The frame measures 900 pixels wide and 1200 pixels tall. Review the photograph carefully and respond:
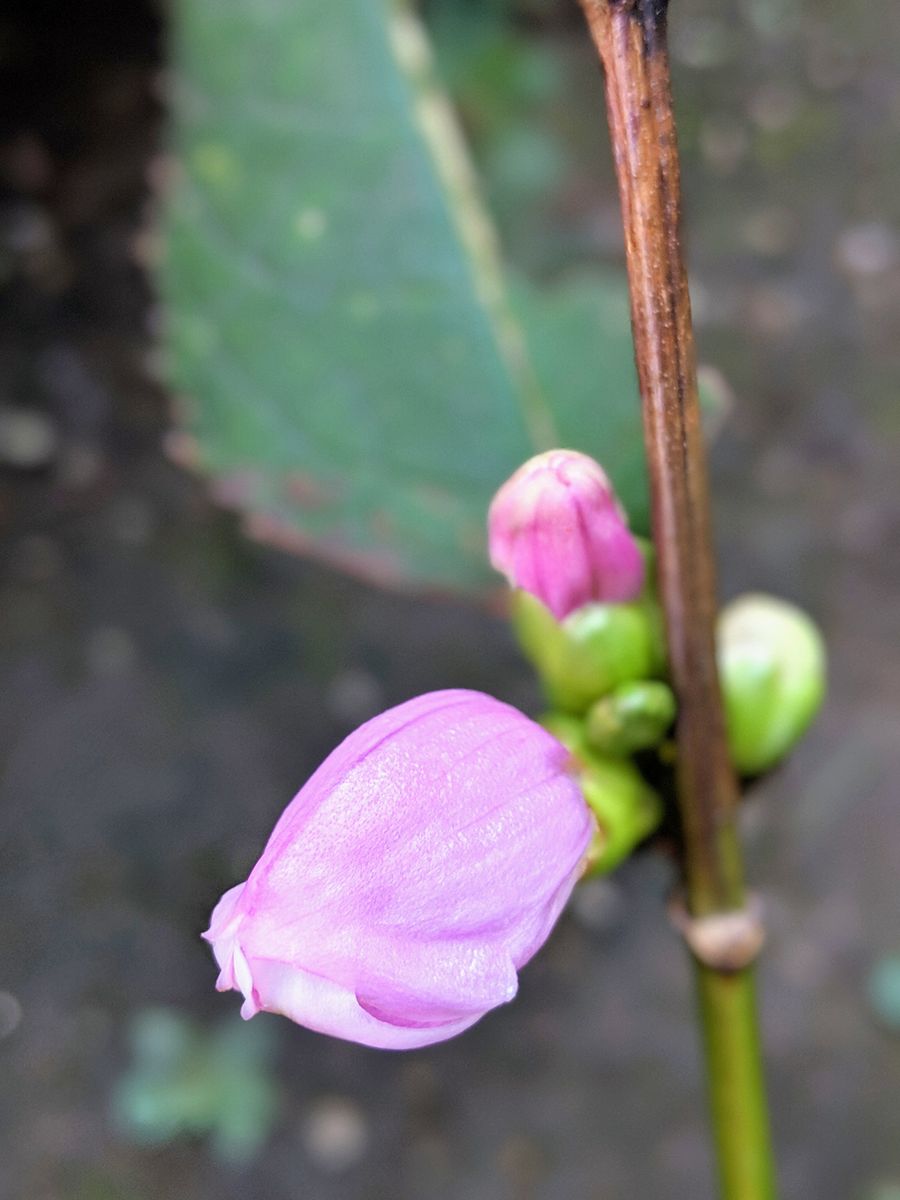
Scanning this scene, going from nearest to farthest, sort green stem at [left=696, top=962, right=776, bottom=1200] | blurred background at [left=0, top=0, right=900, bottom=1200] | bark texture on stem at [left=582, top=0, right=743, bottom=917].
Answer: bark texture on stem at [left=582, top=0, right=743, bottom=917], green stem at [left=696, top=962, right=776, bottom=1200], blurred background at [left=0, top=0, right=900, bottom=1200]

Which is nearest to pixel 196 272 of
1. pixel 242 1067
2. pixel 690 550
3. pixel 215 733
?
pixel 690 550

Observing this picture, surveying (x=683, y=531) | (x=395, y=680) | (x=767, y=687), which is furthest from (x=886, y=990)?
(x=683, y=531)

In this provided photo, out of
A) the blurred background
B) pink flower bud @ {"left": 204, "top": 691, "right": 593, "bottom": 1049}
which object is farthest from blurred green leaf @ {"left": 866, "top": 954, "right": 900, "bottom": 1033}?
pink flower bud @ {"left": 204, "top": 691, "right": 593, "bottom": 1049}

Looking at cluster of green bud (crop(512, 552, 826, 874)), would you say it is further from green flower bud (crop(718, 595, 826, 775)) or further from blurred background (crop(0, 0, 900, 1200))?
blurred background (crop(0, 0, 900, 1200))

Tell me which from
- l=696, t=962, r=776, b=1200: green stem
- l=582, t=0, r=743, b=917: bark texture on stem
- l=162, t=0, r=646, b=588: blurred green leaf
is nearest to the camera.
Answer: l=582, t=0, r=743, b=917: bark texture on stem

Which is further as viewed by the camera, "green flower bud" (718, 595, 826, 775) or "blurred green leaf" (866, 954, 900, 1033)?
"blurred green leaf" (866, 954, 900, 1033)

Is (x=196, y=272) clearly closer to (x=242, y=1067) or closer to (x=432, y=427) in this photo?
(x=432, y=427)

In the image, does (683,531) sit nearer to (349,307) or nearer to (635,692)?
(635,692)
